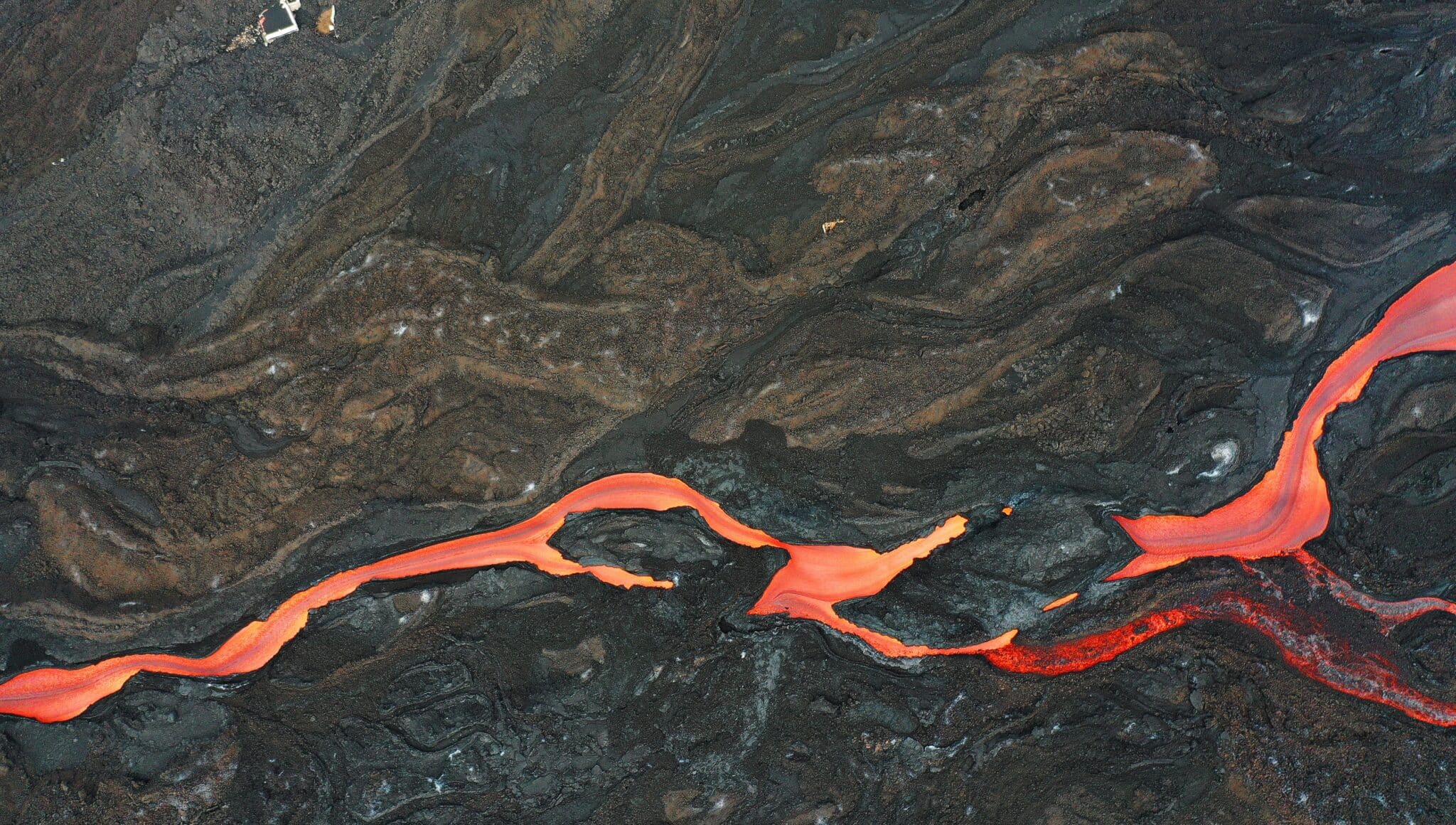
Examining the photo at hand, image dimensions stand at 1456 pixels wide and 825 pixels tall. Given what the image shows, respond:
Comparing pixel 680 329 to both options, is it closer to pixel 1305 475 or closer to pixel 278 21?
pixel 278 21

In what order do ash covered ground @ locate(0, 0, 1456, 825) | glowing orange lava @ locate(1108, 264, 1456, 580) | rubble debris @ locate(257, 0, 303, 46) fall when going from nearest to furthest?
ash covered ground @ locate(0, 0, 1456, 825)
glowing orange lava @ locate(1108, 264, 1456, 580)
rubble debris @ locate(257, 0, 303, 46)

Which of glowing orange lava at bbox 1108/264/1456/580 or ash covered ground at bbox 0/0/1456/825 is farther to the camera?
glowing orange lava at bbox 1108/264/1456/580

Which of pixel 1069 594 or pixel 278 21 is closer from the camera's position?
pixel 1069 594

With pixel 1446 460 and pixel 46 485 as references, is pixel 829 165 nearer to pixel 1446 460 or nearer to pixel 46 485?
pixel 1446 460

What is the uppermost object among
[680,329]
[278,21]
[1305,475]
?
[278,21]

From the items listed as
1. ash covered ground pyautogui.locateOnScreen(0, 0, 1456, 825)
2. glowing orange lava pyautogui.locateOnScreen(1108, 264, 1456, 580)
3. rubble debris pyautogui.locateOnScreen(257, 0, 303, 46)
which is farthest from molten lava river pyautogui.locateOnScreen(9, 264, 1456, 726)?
rubble debris pyautogui.locateOnScreen(257, 0, 303, 46)

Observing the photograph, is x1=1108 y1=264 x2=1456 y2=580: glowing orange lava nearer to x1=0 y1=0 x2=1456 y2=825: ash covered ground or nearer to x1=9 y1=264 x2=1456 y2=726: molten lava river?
x1=9 y1=264 x2=1456 y2=726: molten lava river

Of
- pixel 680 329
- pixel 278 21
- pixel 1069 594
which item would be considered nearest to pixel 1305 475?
pixel 1069 594
